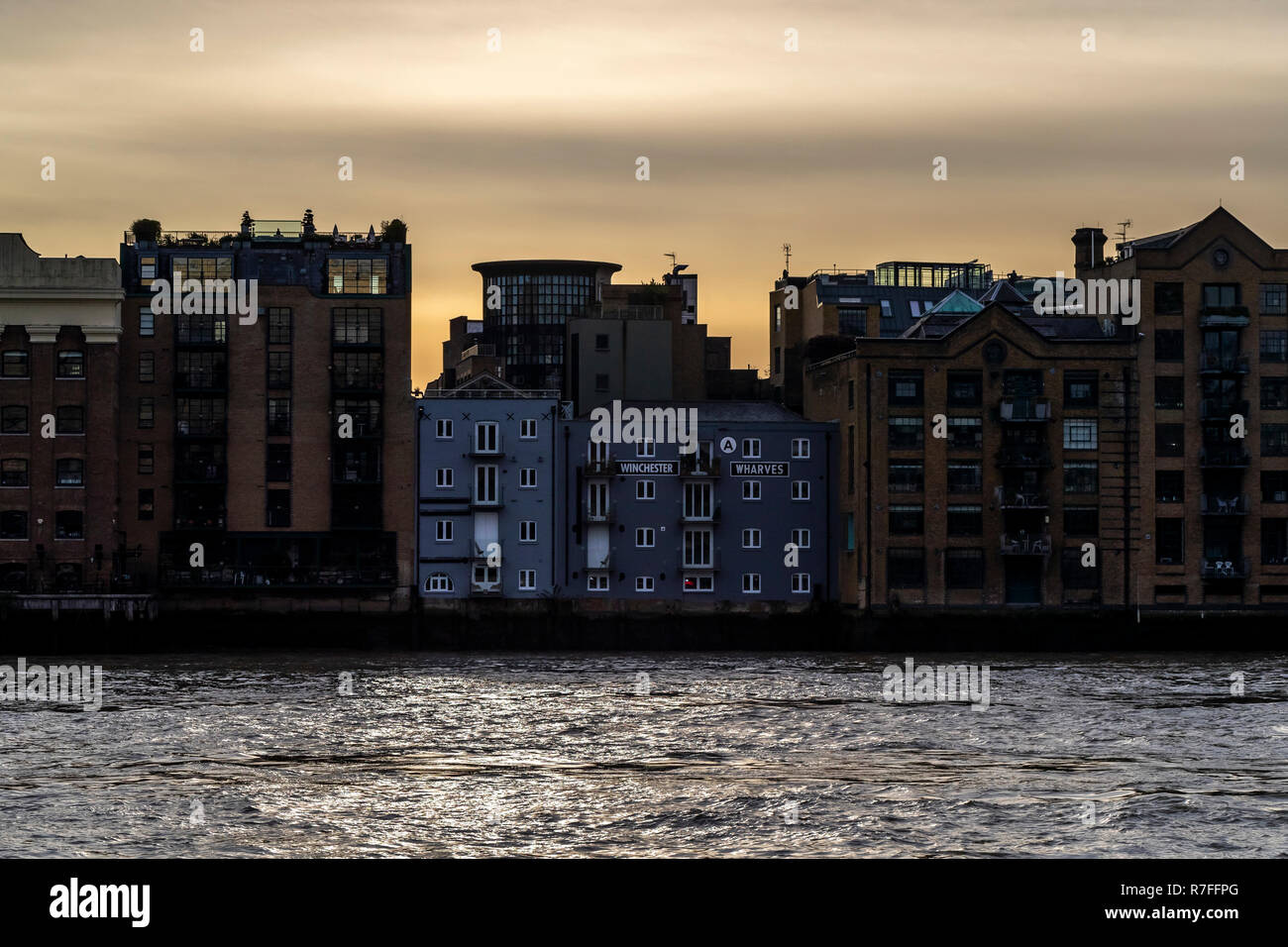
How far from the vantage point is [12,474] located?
94.5 metres

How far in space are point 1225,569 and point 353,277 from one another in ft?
167

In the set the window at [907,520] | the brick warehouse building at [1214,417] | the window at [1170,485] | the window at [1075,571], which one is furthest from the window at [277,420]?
the window at [1170,485]

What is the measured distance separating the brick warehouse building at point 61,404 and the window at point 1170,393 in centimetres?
5698

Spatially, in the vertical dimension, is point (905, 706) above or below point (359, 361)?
below

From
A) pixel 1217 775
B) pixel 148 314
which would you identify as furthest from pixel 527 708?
pixel 148 314

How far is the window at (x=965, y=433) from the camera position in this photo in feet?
317

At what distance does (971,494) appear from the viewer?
9631 cm

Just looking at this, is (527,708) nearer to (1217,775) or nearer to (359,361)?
(1217,775)

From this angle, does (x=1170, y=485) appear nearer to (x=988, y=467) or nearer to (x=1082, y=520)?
(x=1082, y=520)

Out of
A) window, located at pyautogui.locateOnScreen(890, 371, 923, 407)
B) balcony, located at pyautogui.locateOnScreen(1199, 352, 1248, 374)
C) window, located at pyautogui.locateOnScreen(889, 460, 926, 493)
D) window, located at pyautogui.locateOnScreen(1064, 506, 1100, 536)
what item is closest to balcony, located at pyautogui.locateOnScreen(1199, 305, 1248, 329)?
balcony, located at pyautogui.locateOnScreen(1199, 352, 1248, 374)

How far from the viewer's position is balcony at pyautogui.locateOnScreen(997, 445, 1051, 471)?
3782 inches

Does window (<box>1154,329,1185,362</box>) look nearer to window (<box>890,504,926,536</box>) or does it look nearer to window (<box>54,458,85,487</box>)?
window (<box>890,504,926,536</box>)

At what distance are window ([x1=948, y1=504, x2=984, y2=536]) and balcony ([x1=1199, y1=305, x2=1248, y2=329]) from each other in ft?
54.0

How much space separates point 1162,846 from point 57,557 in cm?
7334
